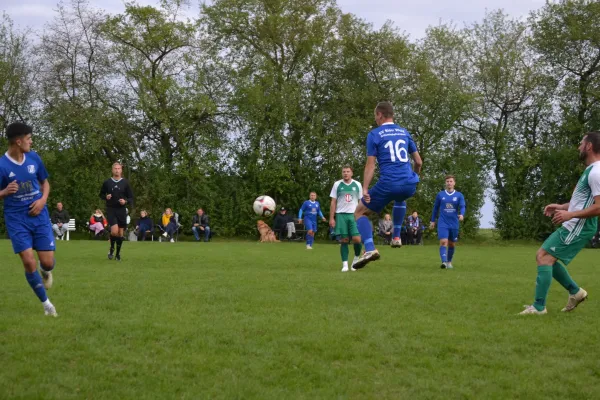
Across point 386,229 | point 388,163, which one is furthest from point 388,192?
point 386,229

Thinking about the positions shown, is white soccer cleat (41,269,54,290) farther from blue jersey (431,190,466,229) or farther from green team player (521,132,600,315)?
blue jersey (431,190,466,229)

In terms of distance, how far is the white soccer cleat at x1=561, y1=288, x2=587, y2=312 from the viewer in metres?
8.03

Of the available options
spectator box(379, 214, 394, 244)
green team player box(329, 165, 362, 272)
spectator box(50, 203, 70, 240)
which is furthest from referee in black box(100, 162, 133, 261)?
spectator box(379, 214, 394, 244)

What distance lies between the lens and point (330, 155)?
37.9m

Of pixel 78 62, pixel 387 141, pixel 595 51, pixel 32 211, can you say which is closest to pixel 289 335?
pixel 32 211

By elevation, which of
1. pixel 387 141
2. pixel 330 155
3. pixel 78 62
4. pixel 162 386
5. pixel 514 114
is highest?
pixel 78 62

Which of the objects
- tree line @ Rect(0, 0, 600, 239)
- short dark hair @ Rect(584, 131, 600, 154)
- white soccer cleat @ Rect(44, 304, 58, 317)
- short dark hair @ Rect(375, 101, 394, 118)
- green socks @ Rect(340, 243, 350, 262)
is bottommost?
white soccer cleat @ Rect(44, 304, 58, 317)

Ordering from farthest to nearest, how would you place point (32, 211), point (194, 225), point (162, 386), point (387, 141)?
point (194, 225), point (387, 141), point (32, 211), point (162, 386)

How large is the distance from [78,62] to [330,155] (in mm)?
14747

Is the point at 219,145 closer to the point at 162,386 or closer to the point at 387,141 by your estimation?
the point at 387,141

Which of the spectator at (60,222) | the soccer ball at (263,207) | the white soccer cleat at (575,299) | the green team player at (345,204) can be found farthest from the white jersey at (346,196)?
the spectator at (60,222)

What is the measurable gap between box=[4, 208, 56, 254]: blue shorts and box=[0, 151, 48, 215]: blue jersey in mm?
83

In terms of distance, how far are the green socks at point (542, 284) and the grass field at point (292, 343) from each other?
232mm

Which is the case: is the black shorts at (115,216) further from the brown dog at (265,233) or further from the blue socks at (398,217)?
the brown dog at (265,233)
